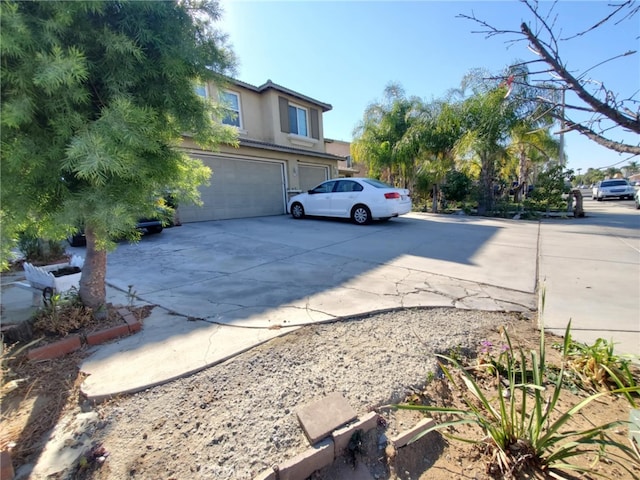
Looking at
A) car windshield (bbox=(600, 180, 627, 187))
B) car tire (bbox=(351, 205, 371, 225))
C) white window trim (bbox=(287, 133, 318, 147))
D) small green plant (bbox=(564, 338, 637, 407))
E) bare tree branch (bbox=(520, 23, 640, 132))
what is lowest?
small green plant (bbox=(564, 338, 637, 407))

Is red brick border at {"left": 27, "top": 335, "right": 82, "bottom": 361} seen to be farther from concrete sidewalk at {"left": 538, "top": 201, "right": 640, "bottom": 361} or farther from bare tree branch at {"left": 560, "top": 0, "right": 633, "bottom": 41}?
bare tree branch at {"left": 560, "top": 0, "right": 633, "bottom": 41}

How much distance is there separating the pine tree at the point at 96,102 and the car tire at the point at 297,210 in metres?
8.32

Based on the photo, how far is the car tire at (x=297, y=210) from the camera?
429 inches

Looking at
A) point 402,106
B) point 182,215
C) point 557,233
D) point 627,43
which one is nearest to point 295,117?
point 402,106

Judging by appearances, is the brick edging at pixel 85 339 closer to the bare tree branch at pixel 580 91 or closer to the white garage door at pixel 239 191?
the bare tree branch at pixel 580 91

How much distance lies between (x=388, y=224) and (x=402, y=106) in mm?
9489

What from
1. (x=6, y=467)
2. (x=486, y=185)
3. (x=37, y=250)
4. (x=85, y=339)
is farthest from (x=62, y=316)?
(x=486, y=185)

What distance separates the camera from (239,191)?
1110 centimetres

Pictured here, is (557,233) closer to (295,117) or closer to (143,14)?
(143,14)

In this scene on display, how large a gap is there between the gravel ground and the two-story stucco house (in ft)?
27.1

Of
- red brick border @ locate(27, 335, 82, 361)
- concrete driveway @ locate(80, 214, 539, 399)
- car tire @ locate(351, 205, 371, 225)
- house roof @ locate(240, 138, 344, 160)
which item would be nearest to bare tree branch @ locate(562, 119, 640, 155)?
concrete driveway @ locate(80, 214, 539, 399)

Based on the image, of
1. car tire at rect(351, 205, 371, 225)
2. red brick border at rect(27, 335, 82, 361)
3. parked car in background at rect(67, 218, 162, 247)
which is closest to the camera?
red brick border at rect(27, 335, 82, 361)

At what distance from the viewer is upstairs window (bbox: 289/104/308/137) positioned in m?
14.4

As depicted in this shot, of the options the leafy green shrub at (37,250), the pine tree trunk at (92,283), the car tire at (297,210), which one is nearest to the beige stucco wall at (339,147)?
the car tire at (297,210)
